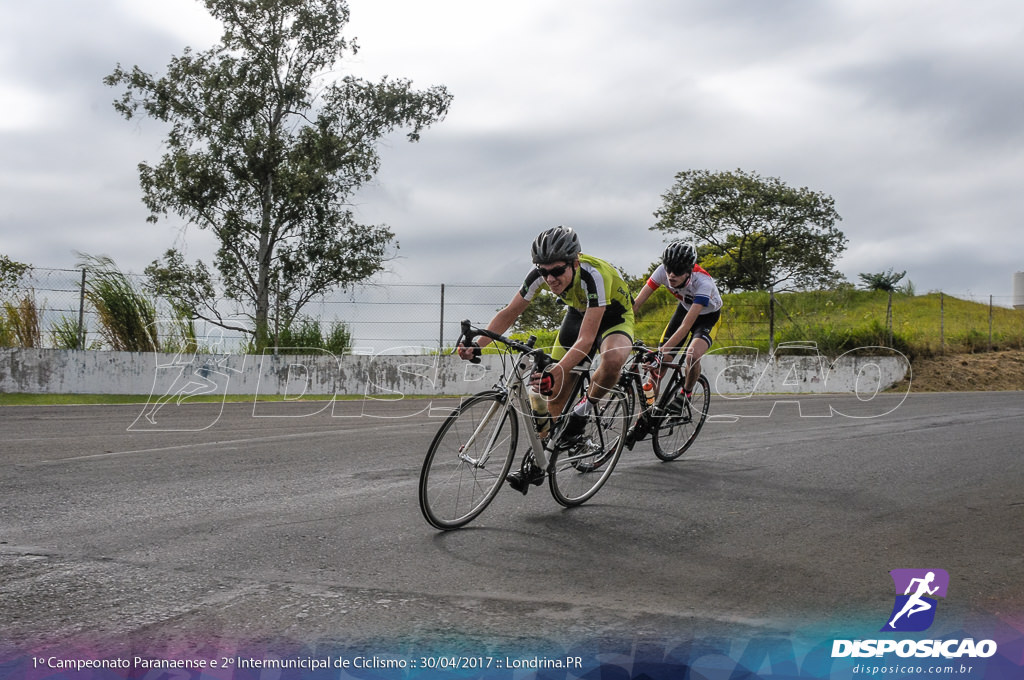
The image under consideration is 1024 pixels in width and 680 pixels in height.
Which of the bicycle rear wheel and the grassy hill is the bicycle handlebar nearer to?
the bicycle rear wheel

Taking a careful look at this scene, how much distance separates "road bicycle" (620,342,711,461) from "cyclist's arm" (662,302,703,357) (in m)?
0.15

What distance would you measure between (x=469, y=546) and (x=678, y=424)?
412 centimetres

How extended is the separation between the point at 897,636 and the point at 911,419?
33.7 feet

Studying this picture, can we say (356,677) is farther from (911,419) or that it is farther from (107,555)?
(911,419)

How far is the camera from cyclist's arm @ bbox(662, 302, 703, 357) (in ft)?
26.8

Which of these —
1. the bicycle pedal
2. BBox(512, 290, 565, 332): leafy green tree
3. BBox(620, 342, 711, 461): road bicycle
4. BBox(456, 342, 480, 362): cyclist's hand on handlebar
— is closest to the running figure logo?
the bicycle pedal

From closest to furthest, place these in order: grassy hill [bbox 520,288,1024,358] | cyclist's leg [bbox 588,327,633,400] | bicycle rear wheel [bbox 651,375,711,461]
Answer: cyclist's leg [bbox 588,327,633,400]
bicycle rear wheel [bbox 651,375,711,461]
grassy hill [bbox 520,288,1024,358]

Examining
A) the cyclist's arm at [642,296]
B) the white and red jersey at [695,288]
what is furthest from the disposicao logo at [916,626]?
the white and red jersey at [695,288]

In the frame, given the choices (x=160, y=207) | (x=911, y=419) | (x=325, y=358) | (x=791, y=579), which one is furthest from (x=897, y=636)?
(x=160, y=207)

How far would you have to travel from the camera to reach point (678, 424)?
8.60m

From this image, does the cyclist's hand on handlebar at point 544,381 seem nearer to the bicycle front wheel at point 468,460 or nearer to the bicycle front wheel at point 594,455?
the bicycle front wheel at point 468,460

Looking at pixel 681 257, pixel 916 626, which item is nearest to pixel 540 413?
pixel 916 626

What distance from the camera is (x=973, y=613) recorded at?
150 inches

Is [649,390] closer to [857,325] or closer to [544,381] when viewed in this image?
[544,381]
